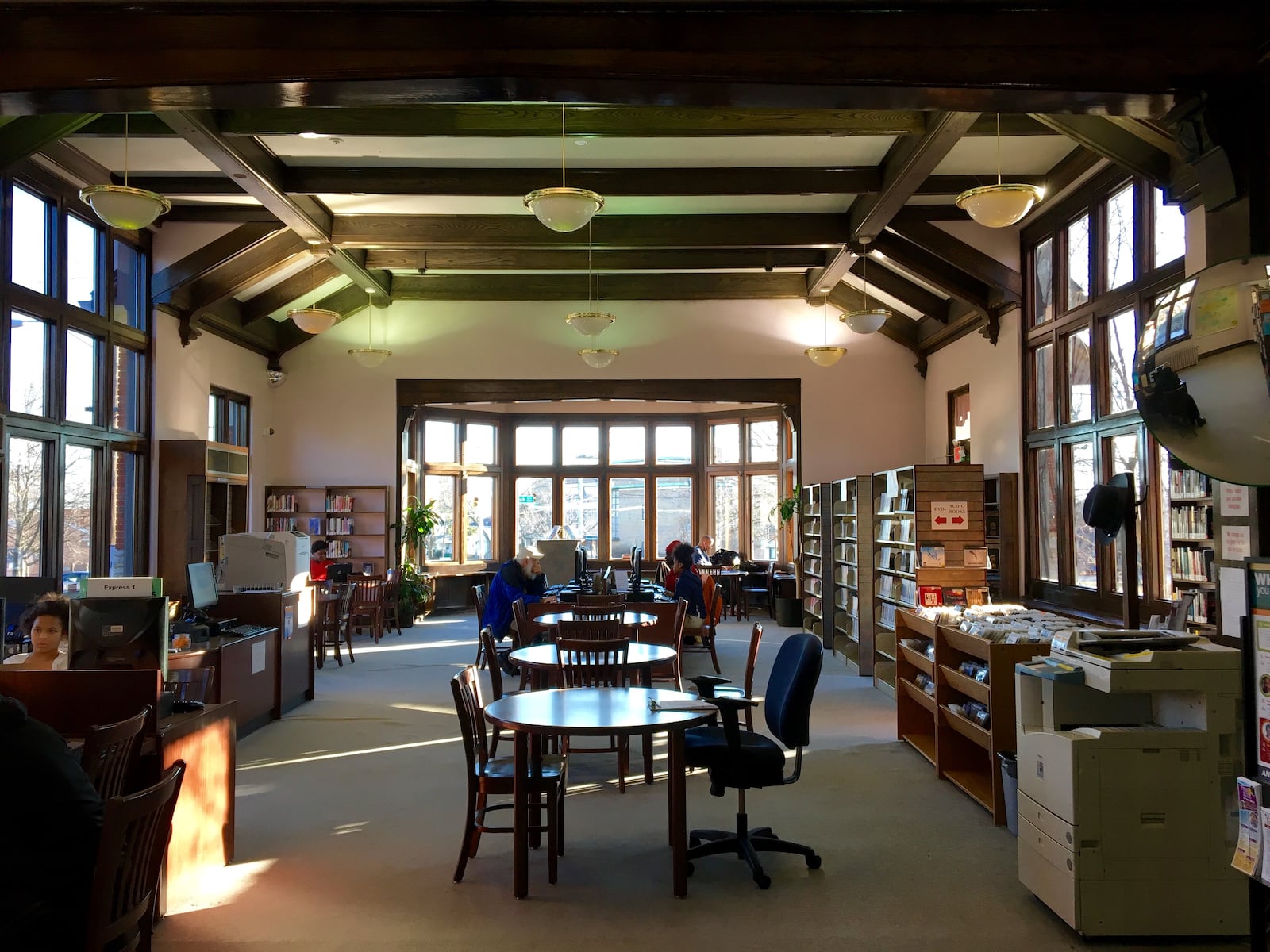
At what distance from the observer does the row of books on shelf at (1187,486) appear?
6371 mm

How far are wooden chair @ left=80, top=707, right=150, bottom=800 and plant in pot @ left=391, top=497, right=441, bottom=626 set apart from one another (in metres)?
9.84

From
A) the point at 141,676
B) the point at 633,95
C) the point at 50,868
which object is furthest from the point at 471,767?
the point at 633,95

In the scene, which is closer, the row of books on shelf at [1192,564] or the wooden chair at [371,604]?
the row of books on shelf at [1192,564]

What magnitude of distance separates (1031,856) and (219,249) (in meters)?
9.50

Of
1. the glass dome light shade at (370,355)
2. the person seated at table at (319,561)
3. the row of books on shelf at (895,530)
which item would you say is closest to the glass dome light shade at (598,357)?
the glass dome light shade at (370,355)

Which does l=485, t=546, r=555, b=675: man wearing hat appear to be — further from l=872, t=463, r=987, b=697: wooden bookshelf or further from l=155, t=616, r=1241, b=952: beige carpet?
l=872, t=463, r=987, b=697: wooden bookshelf

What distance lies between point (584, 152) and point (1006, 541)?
17.9ft

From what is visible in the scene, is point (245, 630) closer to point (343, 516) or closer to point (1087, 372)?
point (343, 516)

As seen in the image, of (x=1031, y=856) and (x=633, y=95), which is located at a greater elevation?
(x=633, y=95)

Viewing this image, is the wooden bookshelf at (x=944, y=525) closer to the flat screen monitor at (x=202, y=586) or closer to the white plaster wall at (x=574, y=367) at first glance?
the white plaster wall at (x=574, y=367)

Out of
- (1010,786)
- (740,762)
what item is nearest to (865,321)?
(1010,786)

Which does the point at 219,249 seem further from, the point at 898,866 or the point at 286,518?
the point at 898,866

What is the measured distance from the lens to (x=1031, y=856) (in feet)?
13.1

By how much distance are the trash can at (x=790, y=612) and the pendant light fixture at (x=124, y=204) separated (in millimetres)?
9581
